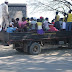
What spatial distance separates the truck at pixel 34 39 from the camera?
10.4 meters

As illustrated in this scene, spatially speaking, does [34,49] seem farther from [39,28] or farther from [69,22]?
[69,22]

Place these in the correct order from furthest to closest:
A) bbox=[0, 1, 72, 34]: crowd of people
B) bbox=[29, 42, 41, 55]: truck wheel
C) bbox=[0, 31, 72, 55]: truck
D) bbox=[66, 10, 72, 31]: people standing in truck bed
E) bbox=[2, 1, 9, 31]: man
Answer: bbox=[2, 1, 9, 31]: man → bbox=[66, 10, 72, 31]: people standing in truck bed → bbox=[0, 1, 72, 34]: crowd of people → bbox=[29, 42, 41, 55]: truck wheel → bbox=[0, 31, 72, 55]: truck

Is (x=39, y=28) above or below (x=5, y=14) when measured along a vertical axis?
below

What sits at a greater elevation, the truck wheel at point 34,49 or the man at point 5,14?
the man at point 5,14

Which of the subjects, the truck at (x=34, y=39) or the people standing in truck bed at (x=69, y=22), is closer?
the truck at (x=34, y=39)

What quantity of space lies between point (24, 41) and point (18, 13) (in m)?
12.9

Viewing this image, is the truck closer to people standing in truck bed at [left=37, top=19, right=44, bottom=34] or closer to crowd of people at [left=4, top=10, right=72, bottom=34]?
people standing in truck bed at [left=37, top=19, right=44, bottom=34]

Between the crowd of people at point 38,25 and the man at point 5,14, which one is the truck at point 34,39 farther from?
the man at point 5,14

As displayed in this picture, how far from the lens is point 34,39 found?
10938 mm

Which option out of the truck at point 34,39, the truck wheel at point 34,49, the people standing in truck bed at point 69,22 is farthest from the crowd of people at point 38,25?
the truck wheel at point 34,49

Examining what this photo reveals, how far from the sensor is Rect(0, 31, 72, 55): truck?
10445mm

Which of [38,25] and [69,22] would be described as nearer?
[38,25]

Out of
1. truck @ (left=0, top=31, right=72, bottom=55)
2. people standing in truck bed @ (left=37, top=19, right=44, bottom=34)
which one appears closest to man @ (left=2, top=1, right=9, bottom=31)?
truck @ (left=0, top=31, right=72, bottom=55)

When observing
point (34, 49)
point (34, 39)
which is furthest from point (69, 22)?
point (34, 49)
